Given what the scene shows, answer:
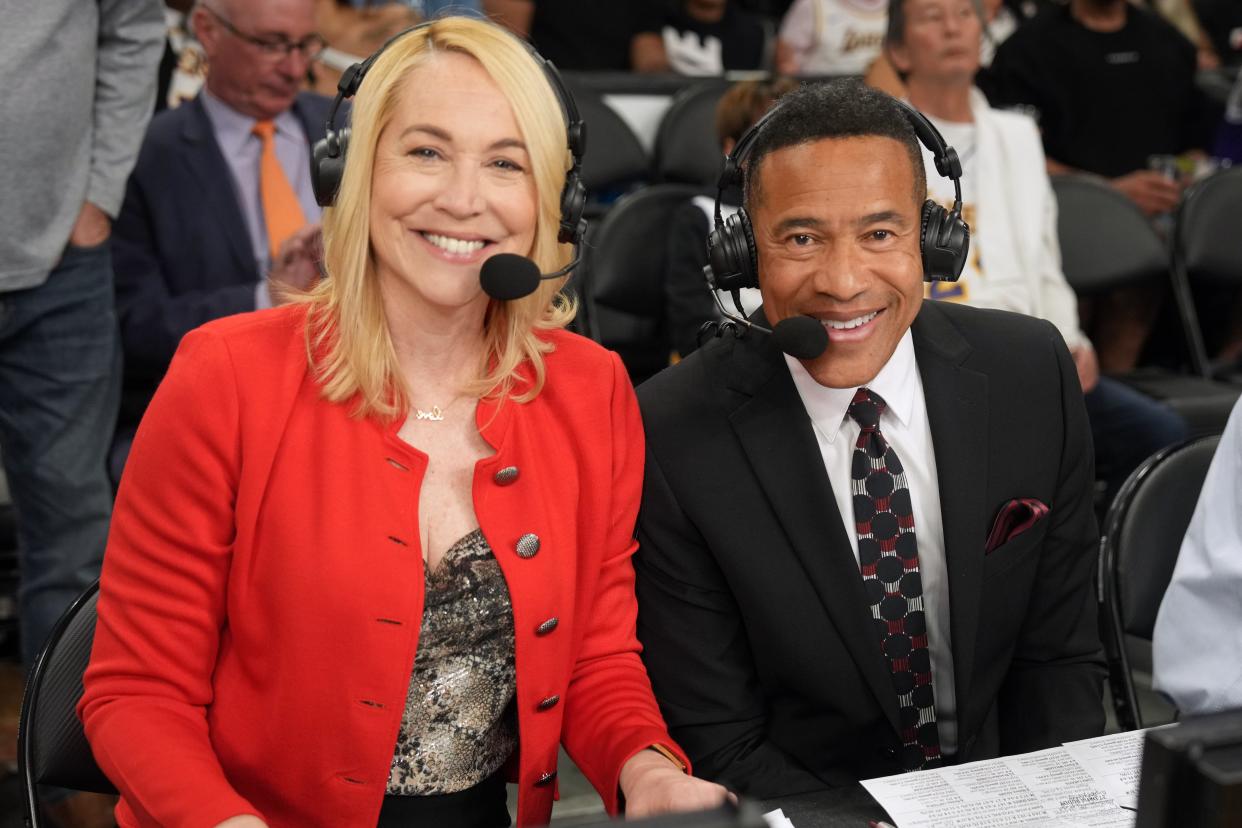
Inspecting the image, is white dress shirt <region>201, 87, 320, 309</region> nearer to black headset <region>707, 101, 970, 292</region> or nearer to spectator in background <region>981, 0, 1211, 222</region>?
black headset <region>707, 101, 970, 292</region>

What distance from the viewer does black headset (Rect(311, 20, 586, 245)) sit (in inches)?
55.8

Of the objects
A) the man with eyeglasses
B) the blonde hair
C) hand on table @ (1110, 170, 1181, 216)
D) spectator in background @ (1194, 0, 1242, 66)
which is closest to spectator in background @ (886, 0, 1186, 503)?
hand on table @ (1110, 170, 1181, 216)

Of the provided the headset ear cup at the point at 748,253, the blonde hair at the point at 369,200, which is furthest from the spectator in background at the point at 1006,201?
the blonde hair at the point at 369,200

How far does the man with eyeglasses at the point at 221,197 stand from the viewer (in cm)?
267

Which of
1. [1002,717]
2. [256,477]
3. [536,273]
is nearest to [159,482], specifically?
[256,477]

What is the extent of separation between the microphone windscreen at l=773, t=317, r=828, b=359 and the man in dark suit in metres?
0.08

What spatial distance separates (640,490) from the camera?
1509 millimetres

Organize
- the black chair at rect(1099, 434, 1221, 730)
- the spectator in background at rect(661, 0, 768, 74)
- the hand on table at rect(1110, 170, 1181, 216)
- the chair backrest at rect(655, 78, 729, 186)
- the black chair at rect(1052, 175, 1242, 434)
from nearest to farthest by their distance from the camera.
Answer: the black chair at rect(1099, 434, 1221, 730), the black chair at rect(1052, 175, 1242, 434), the chair backrest at rect(655, 78, 729, 186), the hand on table at rect(1110, 170, 1181, 216), the spectator in background at rect(661, 0, 768, 74)

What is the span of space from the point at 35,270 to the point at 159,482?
1196 millimetres

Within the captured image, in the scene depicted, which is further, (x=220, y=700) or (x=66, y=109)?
(x=66, y=109)

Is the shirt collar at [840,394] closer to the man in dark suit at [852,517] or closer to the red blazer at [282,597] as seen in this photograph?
the man in dark suit at [852,517]

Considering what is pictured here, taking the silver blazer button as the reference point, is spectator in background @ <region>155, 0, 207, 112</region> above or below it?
above

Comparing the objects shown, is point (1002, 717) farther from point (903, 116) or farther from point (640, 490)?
point (903, 116)

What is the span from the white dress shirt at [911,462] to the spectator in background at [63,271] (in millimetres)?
1435
